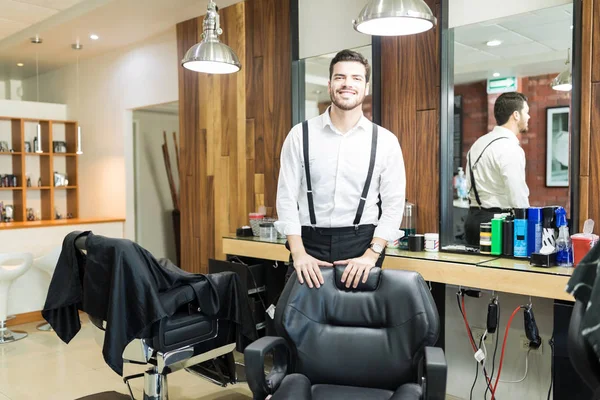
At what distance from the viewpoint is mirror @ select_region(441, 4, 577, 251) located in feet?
9.06

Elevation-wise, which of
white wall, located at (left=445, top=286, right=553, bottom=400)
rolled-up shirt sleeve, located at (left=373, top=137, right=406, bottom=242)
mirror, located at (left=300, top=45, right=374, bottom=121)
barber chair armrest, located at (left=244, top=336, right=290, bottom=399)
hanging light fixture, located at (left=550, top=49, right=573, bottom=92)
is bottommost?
white wall, located at (left=445, top=286, right=553, bottom=400)

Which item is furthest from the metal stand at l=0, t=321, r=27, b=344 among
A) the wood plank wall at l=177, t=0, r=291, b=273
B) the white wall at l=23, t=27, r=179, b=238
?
the white wall at l=23, t=27, r=179, b=238

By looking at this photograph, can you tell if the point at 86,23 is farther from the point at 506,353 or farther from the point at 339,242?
the point at 506,353

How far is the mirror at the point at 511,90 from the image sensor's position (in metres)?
2.76

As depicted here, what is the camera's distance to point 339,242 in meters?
2.40

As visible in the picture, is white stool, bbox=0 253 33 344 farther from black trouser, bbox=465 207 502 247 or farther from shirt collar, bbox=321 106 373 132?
black trouser, bbox=465 207 502 247

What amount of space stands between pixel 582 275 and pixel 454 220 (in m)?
1.94

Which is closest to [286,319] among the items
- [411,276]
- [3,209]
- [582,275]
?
[411,276]

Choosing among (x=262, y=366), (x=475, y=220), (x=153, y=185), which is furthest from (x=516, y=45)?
(x=153, y=185)

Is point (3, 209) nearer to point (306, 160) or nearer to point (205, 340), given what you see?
point (205, 340)

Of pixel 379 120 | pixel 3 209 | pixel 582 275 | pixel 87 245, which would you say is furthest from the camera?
pixel 3 209

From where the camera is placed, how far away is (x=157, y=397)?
2.79 meters

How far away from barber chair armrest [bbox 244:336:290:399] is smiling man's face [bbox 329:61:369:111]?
3.33 ft

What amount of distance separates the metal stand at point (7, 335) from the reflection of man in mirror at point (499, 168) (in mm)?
3684
